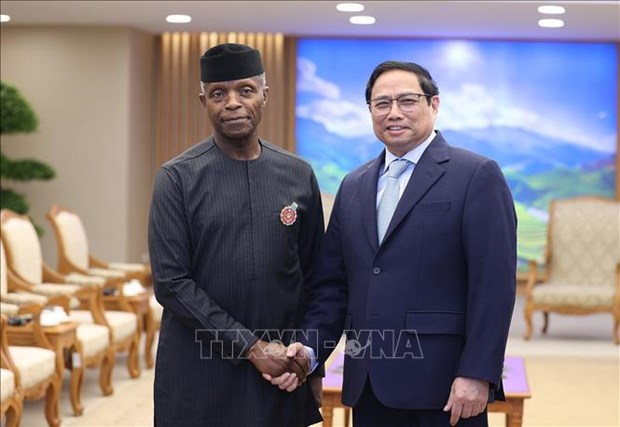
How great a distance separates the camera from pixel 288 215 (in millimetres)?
3035

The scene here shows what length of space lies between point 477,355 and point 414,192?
45cm

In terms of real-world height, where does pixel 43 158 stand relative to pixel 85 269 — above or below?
above

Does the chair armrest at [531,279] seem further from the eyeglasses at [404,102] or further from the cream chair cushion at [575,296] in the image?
the eyeglasses at [404,102]

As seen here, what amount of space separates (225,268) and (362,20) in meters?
7.86

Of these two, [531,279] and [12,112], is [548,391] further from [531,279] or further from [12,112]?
[12,112]

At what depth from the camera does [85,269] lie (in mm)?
8258

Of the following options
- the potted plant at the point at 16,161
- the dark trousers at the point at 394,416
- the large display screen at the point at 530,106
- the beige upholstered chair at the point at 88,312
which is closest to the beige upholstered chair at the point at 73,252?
the beige upholstered chair at the point at 88,312

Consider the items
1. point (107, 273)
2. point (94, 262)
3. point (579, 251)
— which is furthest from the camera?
point (579, 251)

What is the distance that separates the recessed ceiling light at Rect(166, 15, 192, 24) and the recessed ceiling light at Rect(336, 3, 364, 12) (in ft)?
4.76

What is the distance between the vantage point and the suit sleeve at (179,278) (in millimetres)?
2900

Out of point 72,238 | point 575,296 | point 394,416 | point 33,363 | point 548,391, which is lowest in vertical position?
point 548,391

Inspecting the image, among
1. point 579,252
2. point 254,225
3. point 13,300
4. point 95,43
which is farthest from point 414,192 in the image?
point 95,43

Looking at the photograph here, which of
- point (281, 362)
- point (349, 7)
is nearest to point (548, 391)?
point (349, 7)

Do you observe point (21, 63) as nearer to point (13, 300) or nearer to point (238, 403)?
point (13, 300)
